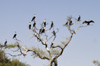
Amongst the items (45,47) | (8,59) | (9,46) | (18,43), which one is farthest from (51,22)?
(8,59)

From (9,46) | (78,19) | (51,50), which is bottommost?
(9,46)

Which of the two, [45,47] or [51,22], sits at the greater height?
[51,22]

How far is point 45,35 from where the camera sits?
2233cm

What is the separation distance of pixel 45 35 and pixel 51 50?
6.42ft

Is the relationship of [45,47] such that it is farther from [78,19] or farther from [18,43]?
[78,19]

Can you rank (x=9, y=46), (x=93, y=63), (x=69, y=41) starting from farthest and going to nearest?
1. (x=93, y=63)
2. (x=9, y=46)
3. (x=69, y=41)

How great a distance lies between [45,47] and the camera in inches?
874

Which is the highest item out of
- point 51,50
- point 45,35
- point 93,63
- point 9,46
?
point 45,35

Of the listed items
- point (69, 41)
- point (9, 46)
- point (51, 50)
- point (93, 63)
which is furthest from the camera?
point (93, 63)

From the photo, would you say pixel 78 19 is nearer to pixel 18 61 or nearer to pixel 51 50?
pixel 51 50

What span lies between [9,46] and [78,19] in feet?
50.2

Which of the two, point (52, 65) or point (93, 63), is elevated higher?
point (52, 65)

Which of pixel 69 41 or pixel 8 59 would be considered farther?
pixel 8 59

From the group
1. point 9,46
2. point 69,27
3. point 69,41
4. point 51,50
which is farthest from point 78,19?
point 9,46
